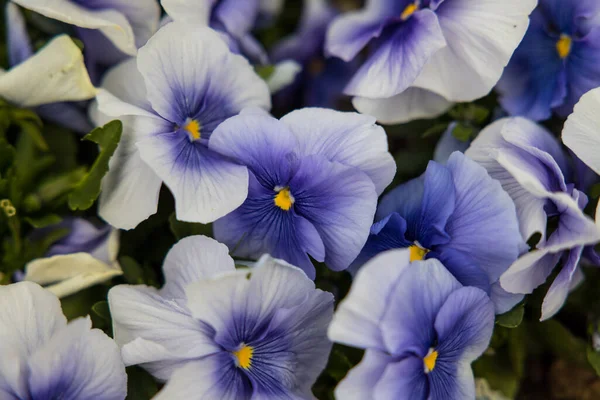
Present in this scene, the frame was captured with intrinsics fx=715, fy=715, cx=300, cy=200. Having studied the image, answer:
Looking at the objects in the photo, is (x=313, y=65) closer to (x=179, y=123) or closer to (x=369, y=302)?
(x=179, y=123)

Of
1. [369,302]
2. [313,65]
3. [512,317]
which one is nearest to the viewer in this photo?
[369,302]

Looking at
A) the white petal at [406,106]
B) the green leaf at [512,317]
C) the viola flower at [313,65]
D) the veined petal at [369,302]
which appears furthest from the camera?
the viola flower at [313,65]

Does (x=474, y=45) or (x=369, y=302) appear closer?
(x=369, y=302)

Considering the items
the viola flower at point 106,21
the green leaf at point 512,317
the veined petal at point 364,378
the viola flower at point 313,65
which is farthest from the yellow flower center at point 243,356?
the viola flower at point 313,65

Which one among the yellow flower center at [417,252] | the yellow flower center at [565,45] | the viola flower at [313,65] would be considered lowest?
the viola flower at [313,65]

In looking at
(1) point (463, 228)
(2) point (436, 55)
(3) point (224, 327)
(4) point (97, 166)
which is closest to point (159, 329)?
(3) point (224, 327)

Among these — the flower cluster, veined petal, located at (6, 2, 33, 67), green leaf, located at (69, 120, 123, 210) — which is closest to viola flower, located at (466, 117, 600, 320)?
the flower cluster

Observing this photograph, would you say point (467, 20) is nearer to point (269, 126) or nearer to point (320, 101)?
point (269, 126)

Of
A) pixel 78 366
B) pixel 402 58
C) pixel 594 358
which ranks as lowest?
pixel 594 358

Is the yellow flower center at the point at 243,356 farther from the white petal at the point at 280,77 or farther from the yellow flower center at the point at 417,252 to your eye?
the white petal at the point at 280,77
